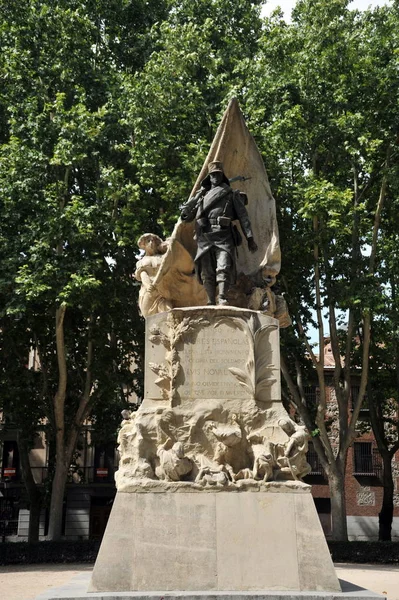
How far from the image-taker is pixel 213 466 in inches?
328

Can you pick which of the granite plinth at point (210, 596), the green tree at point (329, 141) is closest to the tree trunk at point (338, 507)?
the green tree at point (329, 141)

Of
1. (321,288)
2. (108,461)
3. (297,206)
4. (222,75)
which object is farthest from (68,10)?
(108,461)

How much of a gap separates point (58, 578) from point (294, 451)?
7668 mm

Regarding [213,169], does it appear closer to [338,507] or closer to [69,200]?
[69,200]

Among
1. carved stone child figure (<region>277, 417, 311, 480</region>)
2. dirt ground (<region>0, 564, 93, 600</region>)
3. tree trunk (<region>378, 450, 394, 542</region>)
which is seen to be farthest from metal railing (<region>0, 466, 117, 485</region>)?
carved stone child figure (<region>277, 417, 311, 480</region>)

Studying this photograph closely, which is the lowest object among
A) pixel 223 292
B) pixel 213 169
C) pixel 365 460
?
pixel 365 460

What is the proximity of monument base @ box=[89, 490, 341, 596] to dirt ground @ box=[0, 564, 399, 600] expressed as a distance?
3.51 m

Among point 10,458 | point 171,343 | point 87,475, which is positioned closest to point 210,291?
point 171,343

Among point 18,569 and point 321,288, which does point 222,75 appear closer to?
point 321,288

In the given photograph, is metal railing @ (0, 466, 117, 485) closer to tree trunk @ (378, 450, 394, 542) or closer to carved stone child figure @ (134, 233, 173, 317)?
tree trunk @ (378, 450, 394, 542)

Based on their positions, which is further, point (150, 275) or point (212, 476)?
point (150, 275)

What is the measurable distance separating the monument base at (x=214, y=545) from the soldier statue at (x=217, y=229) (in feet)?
8.87

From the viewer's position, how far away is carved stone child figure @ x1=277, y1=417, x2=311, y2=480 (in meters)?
8.42

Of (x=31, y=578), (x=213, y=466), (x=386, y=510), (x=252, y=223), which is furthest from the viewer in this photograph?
(x=386, y=510)
